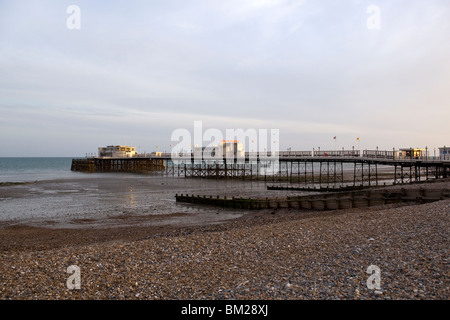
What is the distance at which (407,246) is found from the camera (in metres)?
9.71

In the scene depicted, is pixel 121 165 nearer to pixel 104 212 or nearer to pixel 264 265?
pixel 104 212

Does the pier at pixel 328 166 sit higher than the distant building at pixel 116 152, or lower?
lower

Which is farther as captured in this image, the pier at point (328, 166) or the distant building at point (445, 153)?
the pier at point (328, 166)

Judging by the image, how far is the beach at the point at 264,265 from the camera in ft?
23.6

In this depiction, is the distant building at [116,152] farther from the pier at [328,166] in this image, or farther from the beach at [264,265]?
the beach at [264,265]

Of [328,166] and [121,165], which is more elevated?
[328,166]

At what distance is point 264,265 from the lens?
8.82 metres

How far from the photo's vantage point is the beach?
720 centimetres

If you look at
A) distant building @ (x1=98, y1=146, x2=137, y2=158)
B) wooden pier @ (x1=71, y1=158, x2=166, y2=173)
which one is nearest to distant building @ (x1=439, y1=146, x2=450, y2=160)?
wooden pier @ (x1=71, y1=158, x2=166, y2=173)

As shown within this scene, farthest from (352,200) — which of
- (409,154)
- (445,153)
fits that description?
(409,154)

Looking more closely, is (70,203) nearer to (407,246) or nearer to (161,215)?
(161,215)

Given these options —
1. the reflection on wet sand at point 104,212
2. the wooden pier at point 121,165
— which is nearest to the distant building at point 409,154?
the reflection on wet sand at point 104,212

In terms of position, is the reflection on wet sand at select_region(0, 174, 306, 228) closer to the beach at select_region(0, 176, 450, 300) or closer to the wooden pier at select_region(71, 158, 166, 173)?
the beach at select_region(0, 176, 450, 300)
